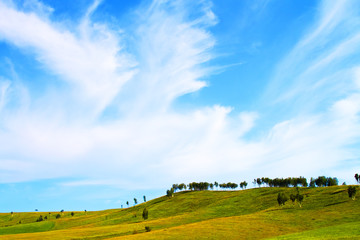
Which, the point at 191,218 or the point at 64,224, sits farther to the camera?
the point at 64,224

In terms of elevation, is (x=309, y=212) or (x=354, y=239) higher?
(x=354, y=239)

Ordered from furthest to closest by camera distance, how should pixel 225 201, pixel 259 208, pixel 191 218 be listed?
pixel 225 201, pixel 259 208, pixel 191 218

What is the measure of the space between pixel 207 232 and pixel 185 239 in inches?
323

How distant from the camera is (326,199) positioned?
104562 mm

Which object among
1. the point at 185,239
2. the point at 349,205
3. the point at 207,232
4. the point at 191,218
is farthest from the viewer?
the point at 191,218

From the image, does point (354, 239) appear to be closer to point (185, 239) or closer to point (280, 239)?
point (280, 239)

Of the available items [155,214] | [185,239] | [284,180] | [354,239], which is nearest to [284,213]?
[185,239]

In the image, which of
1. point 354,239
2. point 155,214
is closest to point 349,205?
point 354,239

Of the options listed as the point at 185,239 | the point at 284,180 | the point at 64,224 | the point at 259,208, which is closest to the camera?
the point at 185,239

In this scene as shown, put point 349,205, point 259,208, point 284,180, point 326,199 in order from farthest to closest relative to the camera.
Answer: point 284,180 → point 259,208 → point 326,199 → point 349,205

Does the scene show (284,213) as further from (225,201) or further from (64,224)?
(64,224)

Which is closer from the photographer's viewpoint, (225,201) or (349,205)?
(349,205)

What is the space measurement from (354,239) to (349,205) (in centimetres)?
6185

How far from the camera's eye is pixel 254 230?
205ft
